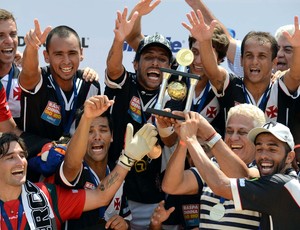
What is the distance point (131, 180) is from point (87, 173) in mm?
469

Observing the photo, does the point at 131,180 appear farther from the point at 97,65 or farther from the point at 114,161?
the point at 97,65

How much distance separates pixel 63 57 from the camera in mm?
4980

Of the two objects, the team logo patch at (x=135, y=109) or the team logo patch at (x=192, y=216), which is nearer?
the team logo patch at (x=192, y=216)

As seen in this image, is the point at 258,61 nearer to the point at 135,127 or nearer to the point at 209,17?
the point at 209,17

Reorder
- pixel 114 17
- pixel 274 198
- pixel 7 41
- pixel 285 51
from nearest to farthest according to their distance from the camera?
pixel 274 198 → pixel 7 41 → pixel 285 51 → pixel 114 17

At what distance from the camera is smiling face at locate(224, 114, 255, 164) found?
4.36 m

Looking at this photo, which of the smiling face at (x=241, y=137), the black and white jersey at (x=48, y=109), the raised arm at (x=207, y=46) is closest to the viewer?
the smiling face at (x=241, y=137)

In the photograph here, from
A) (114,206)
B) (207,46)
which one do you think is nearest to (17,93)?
(114,206)

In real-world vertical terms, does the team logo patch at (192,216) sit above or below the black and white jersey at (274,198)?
below

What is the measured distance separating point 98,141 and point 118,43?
1.97 ft

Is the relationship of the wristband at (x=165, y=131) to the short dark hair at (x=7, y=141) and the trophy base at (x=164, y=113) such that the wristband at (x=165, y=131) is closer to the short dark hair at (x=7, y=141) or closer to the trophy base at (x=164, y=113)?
the trophy base at (x=164, y=113)

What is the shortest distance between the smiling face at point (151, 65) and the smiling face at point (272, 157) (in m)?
1.23

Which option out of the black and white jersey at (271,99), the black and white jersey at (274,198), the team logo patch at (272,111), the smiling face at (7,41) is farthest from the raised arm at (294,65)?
the smiling face at (7,41)

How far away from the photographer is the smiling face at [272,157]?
157 inches
